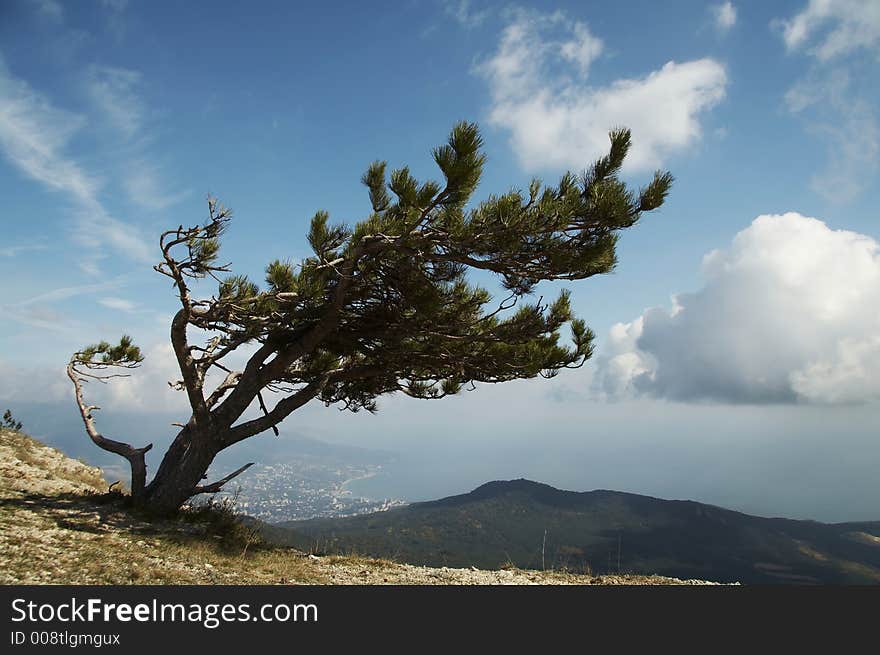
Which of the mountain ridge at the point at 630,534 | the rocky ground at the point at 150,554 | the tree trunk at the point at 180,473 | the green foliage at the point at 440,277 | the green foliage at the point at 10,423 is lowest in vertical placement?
the mountain ridge at the point at 630,534

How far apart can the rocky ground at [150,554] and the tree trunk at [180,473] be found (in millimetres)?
416

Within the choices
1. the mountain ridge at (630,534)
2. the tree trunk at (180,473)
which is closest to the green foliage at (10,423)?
the tree trunk at (180,473)

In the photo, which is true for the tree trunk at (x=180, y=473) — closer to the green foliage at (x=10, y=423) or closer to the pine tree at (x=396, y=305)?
the pine tree at (x=396, y=305)

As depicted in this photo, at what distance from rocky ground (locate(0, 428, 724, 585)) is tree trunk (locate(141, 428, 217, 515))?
416mm

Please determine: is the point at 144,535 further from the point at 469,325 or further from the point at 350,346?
the point at 469,325

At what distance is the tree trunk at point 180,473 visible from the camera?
375 inches

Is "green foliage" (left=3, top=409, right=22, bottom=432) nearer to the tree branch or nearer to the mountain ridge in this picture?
the tree branch

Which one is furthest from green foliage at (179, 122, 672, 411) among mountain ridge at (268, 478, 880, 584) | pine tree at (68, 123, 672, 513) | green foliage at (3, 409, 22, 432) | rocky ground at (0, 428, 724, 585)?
mountain ridge at (268, 478, 880, 584)

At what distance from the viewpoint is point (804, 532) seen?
220ft

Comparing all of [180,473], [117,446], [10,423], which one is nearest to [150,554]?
[180,473]

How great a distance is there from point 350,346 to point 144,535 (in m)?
4.65

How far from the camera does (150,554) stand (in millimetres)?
6871

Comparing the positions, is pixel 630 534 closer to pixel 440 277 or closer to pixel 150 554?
pixel 440 277

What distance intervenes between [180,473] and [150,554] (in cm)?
303
